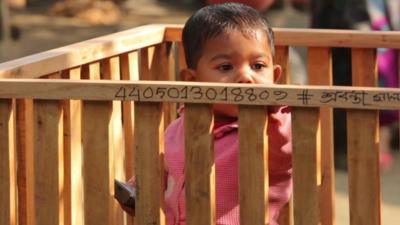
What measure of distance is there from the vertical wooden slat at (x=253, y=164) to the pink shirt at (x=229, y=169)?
244 millimetres

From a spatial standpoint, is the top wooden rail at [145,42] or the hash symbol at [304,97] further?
the top wooden rail at [145,42]

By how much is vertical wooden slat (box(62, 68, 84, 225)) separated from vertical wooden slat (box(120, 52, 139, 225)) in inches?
17.4

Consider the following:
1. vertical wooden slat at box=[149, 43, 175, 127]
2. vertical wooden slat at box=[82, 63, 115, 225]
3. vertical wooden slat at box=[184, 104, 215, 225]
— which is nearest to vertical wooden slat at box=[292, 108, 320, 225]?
vertical wooden slat at box=[184, 104, 215, 225]

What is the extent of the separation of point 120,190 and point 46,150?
416 millimetres

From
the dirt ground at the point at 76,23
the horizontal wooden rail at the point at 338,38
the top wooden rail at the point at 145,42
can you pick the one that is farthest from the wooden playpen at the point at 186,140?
the dirt ground at the point at 76,23

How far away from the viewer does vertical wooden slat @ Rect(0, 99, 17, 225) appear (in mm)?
3537

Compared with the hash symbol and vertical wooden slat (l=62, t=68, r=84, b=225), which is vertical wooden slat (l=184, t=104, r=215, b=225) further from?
vertical wooden slat (l=62, t=68, r=84, b=225)

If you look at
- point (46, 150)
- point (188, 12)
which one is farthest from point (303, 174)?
point (188, 12)

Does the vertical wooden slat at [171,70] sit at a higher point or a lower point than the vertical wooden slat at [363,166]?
higher

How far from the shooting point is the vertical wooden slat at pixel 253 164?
3320mm

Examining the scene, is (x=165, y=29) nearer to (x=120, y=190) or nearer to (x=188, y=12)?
(x=120, y=190)

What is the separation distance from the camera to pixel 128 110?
4695mm

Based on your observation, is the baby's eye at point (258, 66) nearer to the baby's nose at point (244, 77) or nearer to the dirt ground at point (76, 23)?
the baby's nose at point (244, 77)

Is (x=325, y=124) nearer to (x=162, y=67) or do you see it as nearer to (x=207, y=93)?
(x=162, y=67)
